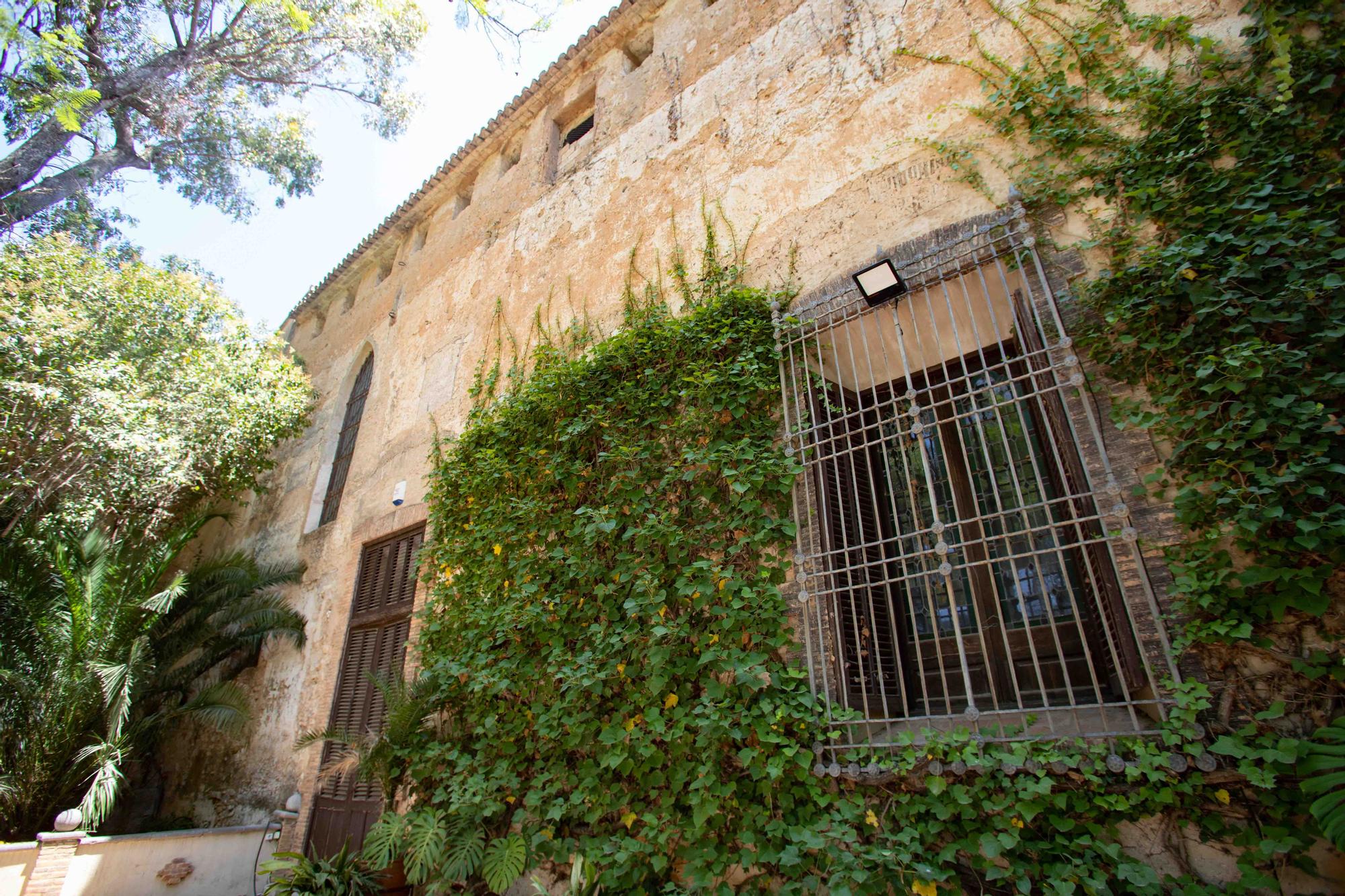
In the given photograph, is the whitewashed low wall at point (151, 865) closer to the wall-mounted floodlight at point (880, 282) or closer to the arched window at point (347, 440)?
the arched window at point (347, 440)

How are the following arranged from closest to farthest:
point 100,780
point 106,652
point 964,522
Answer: point 964,522 → point 100,780 → point 106,652

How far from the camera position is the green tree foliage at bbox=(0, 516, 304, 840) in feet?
21.0

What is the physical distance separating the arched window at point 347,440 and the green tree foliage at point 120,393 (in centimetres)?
101

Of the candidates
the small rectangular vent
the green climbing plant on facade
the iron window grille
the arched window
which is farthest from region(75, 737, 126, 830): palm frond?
the small rectangular vent

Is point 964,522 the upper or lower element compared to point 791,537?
lower

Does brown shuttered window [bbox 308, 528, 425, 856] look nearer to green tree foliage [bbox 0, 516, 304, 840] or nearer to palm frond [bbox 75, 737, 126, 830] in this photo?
green tree foliage [bbox 0, 516, 304, 840]

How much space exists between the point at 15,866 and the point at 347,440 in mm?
5118

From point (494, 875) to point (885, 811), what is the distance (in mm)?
2206

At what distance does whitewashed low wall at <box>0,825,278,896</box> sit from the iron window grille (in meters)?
5.75

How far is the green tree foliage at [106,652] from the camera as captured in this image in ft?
21.0

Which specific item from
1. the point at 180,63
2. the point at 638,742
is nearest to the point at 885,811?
the point at 638,742

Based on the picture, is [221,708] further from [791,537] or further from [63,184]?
[63,184]

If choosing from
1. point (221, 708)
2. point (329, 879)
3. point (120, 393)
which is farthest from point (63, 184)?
point (329, 879)

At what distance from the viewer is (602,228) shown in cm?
613
